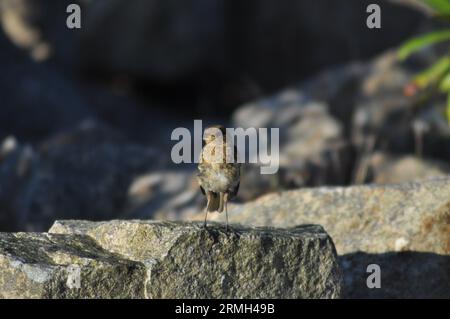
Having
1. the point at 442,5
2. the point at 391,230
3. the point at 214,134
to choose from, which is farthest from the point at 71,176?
the point at 214,134

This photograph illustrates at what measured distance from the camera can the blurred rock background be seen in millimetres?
12523

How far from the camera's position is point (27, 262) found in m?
6.05

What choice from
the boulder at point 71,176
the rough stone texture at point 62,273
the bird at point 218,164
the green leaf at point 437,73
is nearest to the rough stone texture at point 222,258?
the rough stone texture at point 62,273

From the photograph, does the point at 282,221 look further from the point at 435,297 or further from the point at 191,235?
the point at 191,235

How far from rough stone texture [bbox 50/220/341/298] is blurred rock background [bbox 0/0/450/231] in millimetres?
4736

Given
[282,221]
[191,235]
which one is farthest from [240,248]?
[282,221]

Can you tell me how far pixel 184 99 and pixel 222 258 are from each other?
13.0 metres

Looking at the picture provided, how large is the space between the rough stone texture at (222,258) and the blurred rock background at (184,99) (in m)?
4.74

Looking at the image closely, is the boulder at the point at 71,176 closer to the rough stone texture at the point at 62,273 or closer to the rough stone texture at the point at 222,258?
the rough stone texture at the point at 222,258

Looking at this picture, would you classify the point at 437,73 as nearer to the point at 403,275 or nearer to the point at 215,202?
the point at 403,275

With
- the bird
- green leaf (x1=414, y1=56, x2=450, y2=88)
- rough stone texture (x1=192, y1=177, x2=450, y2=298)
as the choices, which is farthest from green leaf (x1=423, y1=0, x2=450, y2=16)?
Answer: the bird

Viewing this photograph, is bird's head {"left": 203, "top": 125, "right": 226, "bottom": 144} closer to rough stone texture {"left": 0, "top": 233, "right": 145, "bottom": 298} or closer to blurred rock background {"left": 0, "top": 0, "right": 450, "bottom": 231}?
rough stone texture {"left": 0, "top": 233, "right": 145, "bottom": 298}

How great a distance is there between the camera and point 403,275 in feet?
27.3
